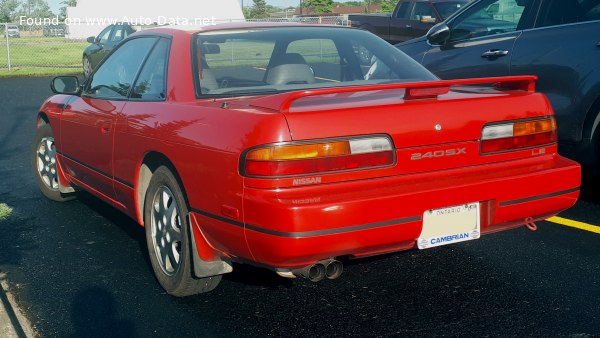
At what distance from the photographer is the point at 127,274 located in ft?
16.0

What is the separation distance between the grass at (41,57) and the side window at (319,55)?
19.7 metres

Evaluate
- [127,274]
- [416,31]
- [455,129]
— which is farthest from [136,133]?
[416,31]

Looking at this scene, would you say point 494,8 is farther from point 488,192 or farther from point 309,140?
point 309,140

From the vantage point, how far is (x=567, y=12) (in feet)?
21.1

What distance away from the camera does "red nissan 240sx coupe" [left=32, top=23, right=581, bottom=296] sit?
3.62 metres

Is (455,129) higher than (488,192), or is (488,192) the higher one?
(455,129)

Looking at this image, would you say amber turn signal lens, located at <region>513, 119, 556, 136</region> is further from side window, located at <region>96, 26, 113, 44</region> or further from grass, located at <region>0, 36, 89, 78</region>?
grass, located at <region>0, 36, 89, 78</region>

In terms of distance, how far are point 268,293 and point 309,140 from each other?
120 centimetres

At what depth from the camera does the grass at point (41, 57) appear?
24750 mm

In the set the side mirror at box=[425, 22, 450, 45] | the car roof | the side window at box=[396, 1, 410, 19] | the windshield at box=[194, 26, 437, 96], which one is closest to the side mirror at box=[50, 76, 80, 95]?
the car roof

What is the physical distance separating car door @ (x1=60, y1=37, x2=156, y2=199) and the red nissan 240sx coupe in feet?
0.13

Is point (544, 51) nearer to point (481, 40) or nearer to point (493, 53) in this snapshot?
point (493, 53)

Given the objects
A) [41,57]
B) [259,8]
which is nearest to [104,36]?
[41,57]

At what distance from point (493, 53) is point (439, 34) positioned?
608mm
